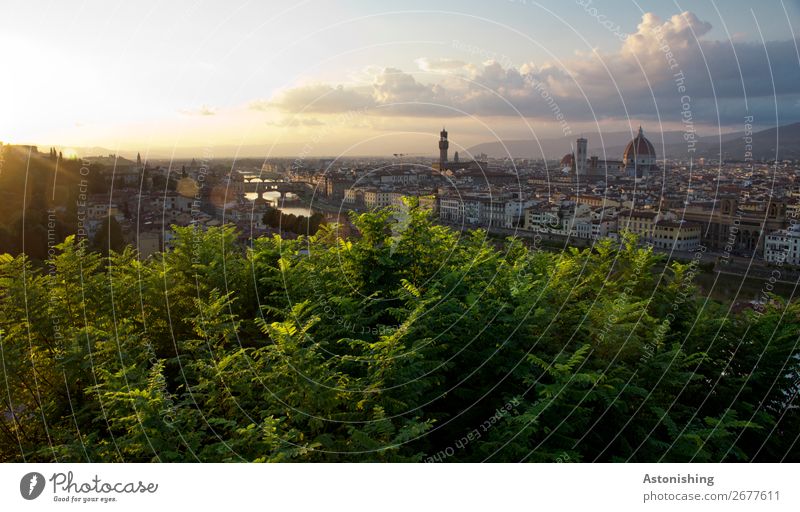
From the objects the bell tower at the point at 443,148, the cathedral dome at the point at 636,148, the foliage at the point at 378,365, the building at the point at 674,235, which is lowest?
the building at the point at 674,235

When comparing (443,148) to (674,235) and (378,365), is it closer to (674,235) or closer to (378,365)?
(378,365)

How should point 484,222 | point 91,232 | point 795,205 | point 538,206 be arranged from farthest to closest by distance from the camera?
point 538,206 < point 484,222 < point 795,205 < point 91,232

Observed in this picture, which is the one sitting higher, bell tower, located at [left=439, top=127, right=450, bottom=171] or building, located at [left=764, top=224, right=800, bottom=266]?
bell tower, located at [left=439, top=127, right=450, bottom=171]

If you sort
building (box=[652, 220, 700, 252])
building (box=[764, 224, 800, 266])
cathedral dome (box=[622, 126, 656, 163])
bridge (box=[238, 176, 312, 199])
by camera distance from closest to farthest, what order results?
1. bridge (box=[238, 176, 312, 199])
2. cathedral dome (box=[622, 126, 656, 163])
3. building (box=[764, 224, 800, 266])
4. building (box=[652, 220, 700, 252])

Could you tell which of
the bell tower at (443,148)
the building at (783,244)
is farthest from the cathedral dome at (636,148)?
the building at (783,244)

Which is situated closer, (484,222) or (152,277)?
(152,277)

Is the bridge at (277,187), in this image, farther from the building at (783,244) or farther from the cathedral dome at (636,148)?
the building at (783,244)

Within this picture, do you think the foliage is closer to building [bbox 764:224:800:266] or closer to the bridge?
the bridge

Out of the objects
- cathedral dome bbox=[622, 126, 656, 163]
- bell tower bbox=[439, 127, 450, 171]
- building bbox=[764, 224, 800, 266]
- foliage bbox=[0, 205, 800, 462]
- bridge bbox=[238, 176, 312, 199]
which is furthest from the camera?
building bbox=[764, 224, 800, 266]

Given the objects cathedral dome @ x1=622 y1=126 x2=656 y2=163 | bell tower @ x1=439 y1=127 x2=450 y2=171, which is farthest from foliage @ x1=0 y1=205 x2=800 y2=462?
cathedral dome @ x1=622 y1=126 x2=656 y2=163

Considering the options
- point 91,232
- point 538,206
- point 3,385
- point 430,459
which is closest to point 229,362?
point 430,459

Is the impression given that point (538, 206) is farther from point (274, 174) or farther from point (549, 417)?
point (549, 417)
